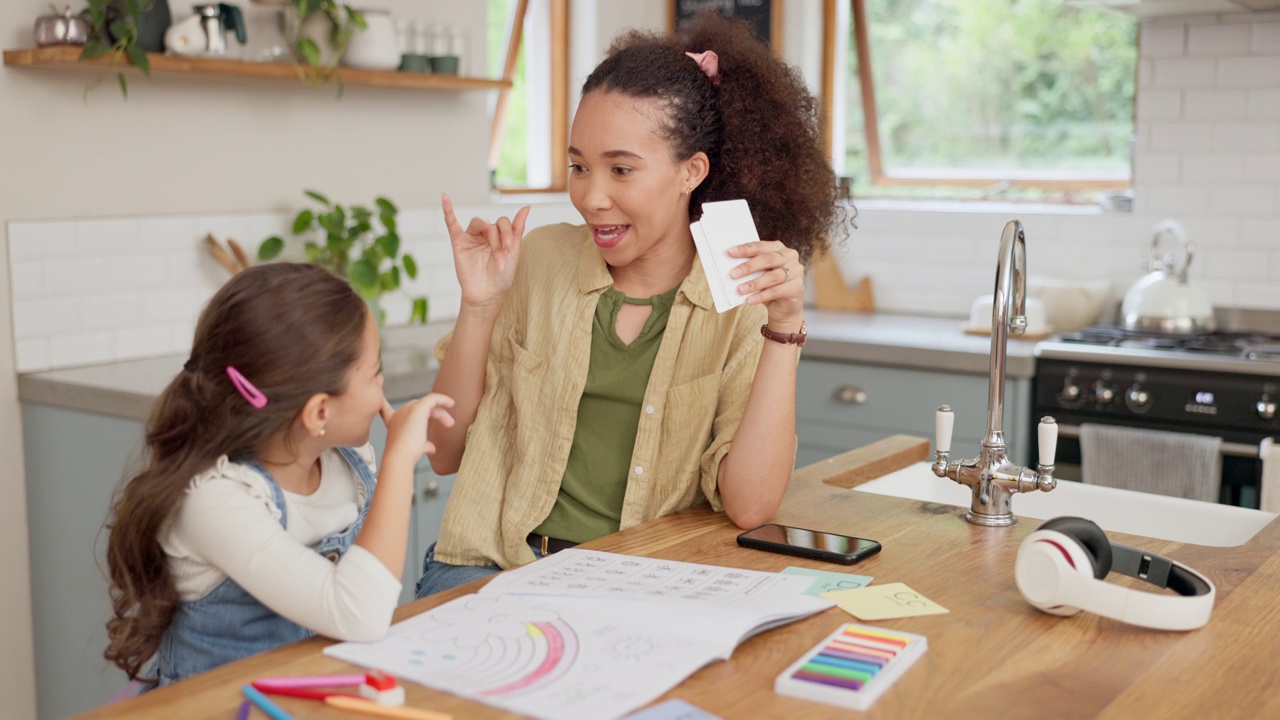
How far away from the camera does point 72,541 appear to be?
3014 millimetres

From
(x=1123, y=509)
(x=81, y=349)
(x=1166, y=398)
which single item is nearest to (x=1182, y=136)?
(x=1166, y=398)

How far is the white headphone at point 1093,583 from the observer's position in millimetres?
1471

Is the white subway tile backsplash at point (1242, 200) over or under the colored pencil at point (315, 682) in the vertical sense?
over


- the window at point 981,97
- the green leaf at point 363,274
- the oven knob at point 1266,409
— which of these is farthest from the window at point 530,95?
the oven knob at point 1266,409

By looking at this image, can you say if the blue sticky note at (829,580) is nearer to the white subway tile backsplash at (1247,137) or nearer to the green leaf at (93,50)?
the green leaf at (93,50)

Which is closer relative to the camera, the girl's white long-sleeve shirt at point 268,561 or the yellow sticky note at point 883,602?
Answer: the girl's white long-sleeve shirt at point 268,561

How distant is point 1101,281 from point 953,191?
0.75 metres

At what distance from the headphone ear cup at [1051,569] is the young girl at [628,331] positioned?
467 mm

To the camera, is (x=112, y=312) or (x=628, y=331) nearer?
(x=628, y=331)

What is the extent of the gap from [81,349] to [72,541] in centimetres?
45

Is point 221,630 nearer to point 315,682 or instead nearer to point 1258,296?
point 315,682

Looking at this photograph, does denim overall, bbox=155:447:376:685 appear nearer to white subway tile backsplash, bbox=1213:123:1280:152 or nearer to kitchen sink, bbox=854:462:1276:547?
kitchen sink, bbox=854:462:1276:547

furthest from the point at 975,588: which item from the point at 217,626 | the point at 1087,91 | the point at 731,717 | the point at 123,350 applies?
the point at 1087,91

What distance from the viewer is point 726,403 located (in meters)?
2.06
